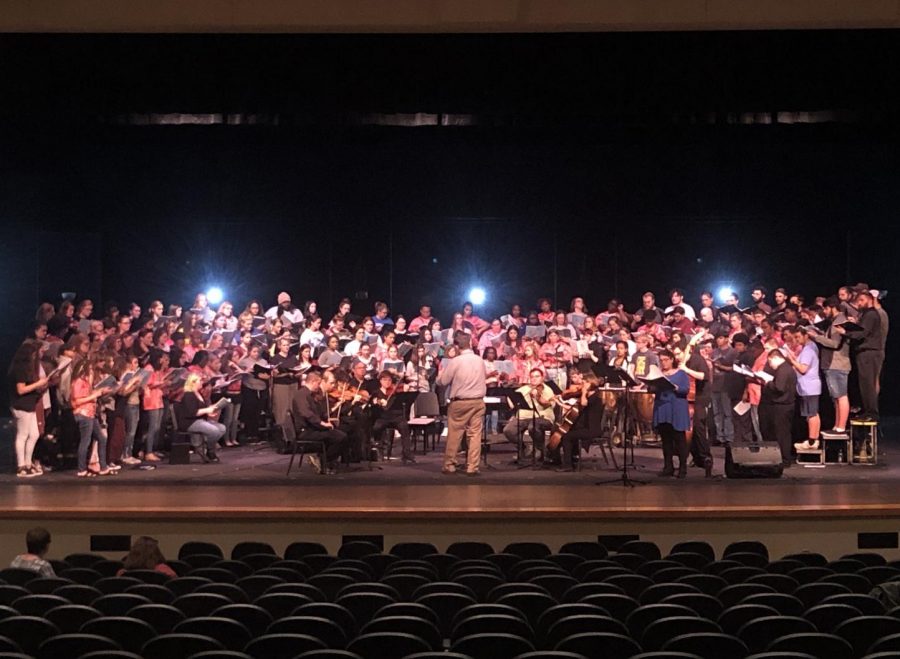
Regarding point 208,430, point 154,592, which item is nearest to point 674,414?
point 208,430

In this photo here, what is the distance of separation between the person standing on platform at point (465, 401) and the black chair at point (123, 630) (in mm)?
8358

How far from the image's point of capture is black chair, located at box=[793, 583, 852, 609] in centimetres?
649

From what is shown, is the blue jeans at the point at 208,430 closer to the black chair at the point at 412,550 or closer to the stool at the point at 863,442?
the black chair at the point at 412,550

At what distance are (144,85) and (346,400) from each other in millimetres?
5471

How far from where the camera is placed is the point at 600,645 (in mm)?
5141

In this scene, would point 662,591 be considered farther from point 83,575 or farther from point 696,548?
point 83,575

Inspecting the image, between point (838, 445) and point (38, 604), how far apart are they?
1136cm

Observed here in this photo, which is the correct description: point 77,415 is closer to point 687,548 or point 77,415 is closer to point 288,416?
point 288,416

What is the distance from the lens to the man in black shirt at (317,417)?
535 inches

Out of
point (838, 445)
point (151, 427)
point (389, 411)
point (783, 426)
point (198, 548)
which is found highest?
point (389, 411)

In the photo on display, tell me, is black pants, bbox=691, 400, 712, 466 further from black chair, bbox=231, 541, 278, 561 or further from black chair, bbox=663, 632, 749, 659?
black chair, bbox=663, 632, 749, 659

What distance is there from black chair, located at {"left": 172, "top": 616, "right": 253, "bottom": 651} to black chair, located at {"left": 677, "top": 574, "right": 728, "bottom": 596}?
9.53 ft

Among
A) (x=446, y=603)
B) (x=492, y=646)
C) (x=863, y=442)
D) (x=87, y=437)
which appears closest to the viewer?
(x=492, y=646)

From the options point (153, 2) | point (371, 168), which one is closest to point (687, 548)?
point (153, 2)
